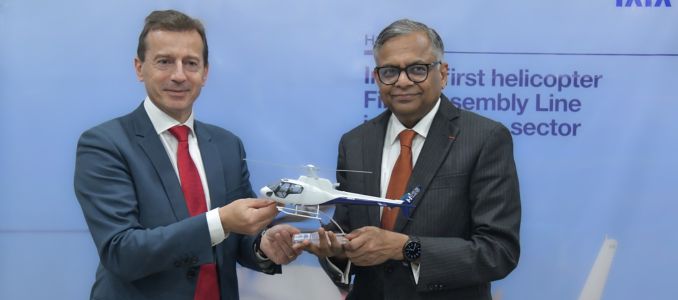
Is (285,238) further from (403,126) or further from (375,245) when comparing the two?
(403,126)

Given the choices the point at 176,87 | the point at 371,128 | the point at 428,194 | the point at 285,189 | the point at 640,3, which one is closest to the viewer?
the point at 285,189

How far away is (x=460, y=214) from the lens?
2152 mm

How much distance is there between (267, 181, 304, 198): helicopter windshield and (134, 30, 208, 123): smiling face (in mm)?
502

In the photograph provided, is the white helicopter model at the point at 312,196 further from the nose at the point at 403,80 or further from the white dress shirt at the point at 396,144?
the nose at the point at 403,80

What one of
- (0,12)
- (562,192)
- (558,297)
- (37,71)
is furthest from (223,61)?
(558,297)

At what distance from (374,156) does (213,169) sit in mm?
589

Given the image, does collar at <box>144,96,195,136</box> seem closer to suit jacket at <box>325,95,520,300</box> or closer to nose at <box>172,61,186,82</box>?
nose at <box>172,61,186,82</box>

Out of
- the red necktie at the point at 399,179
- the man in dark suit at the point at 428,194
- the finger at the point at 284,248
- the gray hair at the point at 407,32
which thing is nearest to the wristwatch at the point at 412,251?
the man in dark suit at the point at 428,194

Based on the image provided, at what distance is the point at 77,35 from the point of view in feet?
10.4

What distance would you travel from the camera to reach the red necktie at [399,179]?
2.20 metres

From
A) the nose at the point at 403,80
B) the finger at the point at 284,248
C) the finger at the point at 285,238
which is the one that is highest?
the nose at the point at 403,80

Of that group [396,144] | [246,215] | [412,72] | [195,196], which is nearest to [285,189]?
[246,215]

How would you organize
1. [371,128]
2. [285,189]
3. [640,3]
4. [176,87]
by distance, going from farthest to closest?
1. [640,3]
2. [371,128]
3. [176,87]
4. [285,189]

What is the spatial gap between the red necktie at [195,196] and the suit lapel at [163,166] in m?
0.04
